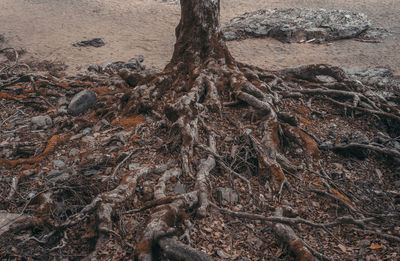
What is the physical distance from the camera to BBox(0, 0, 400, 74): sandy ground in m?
12.9

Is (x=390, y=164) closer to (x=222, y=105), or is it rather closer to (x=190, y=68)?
(x=222, y=105)

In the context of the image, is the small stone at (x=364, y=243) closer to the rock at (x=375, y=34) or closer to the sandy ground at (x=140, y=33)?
the sandy ground at (x=140, y=33)

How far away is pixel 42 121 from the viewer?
623cm

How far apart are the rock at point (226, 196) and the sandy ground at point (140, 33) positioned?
889 centimetres

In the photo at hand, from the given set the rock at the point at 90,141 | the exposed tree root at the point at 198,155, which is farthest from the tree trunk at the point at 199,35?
the rock at the point at 90,141

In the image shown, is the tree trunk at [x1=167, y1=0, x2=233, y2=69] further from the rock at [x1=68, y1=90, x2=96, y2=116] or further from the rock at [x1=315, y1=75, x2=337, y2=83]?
the rock at [x1=315, y1=75, x2=337, y2=83]

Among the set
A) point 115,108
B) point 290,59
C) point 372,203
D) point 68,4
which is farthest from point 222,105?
point 68,4

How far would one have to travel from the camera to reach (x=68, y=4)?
21.0m

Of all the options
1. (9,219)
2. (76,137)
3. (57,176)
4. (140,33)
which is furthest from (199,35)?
(140,33)

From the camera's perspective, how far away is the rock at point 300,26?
15.4m

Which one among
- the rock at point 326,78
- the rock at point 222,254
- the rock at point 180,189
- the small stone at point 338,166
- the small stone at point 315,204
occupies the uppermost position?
the rock at point 326,78

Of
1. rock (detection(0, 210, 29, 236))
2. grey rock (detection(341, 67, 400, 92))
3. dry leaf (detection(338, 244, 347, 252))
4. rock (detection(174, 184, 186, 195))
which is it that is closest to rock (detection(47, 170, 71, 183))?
rock (detection(0, 210, 29, 236))

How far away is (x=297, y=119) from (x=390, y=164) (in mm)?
1885

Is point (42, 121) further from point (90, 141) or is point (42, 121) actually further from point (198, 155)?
point (198, 155)
